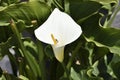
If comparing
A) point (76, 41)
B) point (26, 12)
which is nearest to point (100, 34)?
point (76, 41)

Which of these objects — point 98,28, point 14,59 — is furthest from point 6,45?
point 98,28

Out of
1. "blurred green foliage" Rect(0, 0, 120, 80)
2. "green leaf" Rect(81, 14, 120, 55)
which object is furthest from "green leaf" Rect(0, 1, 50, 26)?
"green leaf" Rect(81, 14, 120, 55)

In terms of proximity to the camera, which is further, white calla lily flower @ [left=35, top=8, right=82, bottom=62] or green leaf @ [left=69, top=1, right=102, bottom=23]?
green leaf @ [left=69, top=1, right=102, bottom=23]

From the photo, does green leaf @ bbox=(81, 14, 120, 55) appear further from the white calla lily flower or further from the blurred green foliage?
the white calla lily flower

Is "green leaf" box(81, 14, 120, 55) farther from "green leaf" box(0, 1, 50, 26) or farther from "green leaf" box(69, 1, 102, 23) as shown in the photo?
"green leaf" box(0, 1, 50, 26)

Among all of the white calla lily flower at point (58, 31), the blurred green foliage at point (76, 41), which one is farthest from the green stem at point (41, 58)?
the white calla lily flower at point (58, 31)

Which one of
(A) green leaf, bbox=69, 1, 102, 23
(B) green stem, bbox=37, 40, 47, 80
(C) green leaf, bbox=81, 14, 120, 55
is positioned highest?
(A) green leaf, bbox=69, 1, 102, 23

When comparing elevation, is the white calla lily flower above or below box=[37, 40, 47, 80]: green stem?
above
